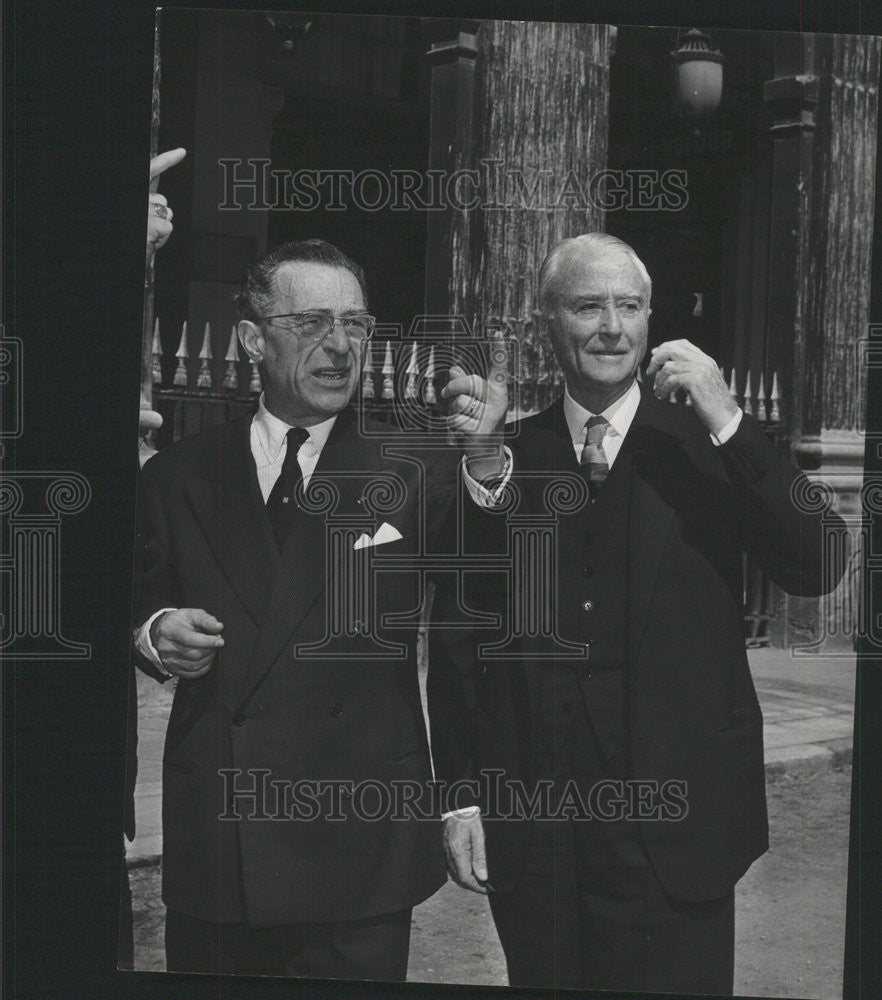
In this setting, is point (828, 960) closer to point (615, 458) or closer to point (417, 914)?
point (417, 914)

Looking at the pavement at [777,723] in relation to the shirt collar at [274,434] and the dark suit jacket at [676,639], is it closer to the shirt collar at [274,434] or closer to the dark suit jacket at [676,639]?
the dark suit jacket at [676,639]

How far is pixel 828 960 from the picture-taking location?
3441 mm

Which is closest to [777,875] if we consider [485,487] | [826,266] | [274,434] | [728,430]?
[728,430]

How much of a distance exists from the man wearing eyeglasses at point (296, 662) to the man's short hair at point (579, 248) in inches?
21.5

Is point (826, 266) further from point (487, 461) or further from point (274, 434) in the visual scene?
point (274, 434)

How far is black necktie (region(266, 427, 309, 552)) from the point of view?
3316mm

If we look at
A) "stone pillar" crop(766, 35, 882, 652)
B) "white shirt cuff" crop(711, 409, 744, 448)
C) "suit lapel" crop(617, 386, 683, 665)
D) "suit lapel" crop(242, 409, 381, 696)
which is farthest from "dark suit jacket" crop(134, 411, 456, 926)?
"stone pillar" crop(766, 35, 882, 652)

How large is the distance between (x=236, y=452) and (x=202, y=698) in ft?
2.50

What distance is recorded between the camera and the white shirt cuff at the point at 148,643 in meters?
3.34

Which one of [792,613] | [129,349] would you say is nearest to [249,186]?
[129,349]

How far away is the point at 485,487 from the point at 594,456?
35 cm

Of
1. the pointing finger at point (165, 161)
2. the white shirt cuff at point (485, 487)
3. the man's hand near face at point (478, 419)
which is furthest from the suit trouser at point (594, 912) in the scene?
the pointing finger at point (165, 161)

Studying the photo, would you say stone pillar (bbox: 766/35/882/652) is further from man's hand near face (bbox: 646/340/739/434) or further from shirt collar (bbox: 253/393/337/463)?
shirt collar (bbox: 253/393/337/463)

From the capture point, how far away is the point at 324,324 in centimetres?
326
